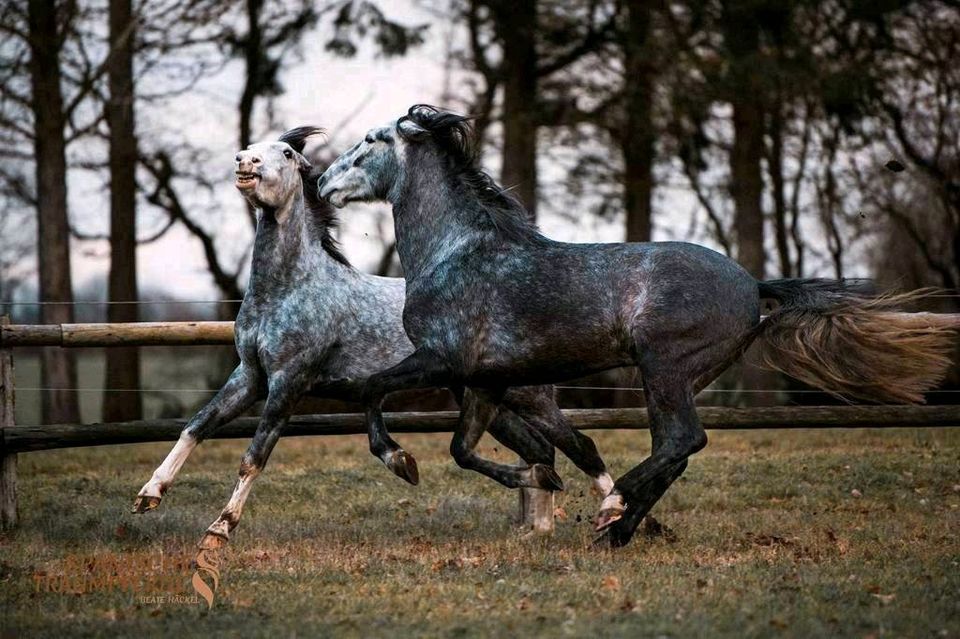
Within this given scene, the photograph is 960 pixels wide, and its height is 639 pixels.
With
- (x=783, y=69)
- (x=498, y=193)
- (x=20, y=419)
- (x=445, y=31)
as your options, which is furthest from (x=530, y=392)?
(x=445, y=31)

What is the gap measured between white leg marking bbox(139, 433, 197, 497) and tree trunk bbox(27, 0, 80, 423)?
33.9ft

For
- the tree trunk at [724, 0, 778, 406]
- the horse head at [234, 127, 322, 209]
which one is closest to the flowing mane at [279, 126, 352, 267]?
the horse head at [234, 127, 322, 209]

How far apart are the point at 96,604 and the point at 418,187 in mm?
2996

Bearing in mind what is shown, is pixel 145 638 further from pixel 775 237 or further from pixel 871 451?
pixel 775 237

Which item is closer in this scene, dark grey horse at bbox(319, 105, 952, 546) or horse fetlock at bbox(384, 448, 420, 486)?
dark grey horse at bbox(319, 105, 952, 546)

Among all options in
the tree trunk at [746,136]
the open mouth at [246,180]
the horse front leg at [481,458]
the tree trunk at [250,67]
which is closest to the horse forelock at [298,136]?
the open mouth at [246,180]

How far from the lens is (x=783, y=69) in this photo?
17.3 m

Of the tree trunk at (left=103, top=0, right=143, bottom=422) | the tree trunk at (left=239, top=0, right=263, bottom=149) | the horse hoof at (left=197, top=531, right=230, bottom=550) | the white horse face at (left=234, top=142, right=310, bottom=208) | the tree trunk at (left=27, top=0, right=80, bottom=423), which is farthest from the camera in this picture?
the tree trunk at (left=239, top=0, right=263, bottom=149)

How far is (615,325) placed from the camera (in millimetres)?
7000

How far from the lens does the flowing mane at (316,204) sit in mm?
8375

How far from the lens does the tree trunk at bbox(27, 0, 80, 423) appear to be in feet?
57.4

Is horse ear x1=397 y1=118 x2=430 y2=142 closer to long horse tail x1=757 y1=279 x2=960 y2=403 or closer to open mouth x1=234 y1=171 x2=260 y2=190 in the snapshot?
open mouth x1=234 y1=171 x2=260 y2=190

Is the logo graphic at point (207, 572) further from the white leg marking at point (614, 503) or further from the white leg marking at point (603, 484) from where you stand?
the white leg marking at point (603, 484)

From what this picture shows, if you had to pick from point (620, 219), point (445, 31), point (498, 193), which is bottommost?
point (498, 193)
